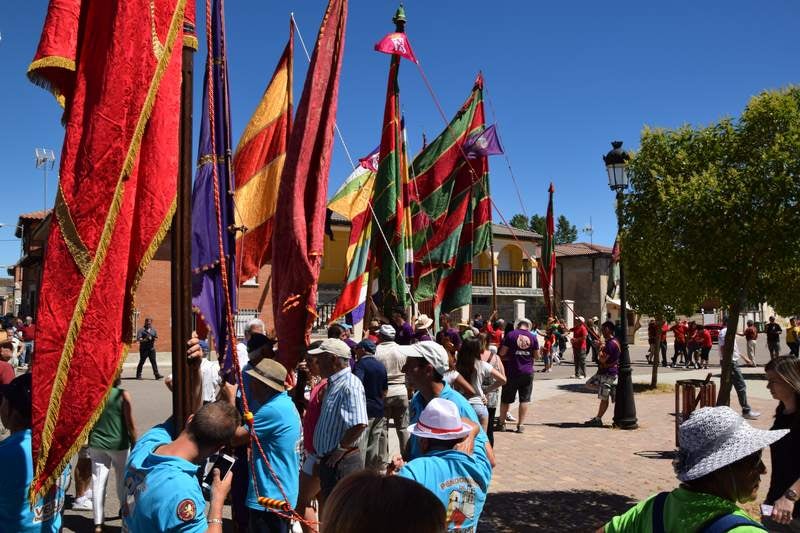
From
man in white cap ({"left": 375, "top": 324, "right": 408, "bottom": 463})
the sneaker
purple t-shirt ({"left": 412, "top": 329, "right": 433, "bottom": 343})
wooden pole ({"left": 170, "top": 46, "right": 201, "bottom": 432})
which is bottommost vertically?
the sneaker

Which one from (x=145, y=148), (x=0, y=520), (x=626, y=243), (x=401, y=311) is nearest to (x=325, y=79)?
(x=145, y=148)

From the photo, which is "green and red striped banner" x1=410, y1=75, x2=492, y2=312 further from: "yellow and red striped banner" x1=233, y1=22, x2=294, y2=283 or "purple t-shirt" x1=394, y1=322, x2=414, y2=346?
"yellow and red striped banner" x1=233, y1=22, x2=294, y2=283

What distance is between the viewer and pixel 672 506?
7.50 feet

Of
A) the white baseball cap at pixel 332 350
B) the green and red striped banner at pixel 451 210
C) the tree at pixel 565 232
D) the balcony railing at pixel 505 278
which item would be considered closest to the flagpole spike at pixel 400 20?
the green and red striped banner at pixel 451 210

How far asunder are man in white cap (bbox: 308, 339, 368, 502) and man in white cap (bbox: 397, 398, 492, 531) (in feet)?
5.06

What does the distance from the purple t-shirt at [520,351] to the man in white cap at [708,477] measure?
7.43m

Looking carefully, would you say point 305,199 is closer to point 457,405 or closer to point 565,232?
point 457,405

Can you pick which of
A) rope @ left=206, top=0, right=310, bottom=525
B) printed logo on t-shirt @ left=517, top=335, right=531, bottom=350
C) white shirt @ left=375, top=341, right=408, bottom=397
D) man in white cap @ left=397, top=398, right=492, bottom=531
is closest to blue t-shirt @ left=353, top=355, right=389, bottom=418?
white shirt @ left=375, top=341, right=408, bottom=397

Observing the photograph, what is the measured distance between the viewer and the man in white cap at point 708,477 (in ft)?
7.22

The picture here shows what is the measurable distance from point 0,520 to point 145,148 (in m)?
1.94

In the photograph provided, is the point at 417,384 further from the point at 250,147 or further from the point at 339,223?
the point at 339,223

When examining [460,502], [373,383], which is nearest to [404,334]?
[373,383]

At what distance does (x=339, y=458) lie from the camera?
4.68 m

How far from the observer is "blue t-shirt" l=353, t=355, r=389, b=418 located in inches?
233
